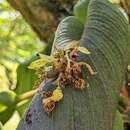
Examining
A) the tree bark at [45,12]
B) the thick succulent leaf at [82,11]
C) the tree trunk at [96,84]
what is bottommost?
the tree trunk at [96,84]

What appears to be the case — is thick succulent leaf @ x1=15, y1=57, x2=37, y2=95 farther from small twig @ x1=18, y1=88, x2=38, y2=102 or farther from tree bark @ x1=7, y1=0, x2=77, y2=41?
tree bark @ x1=7, y1=0, x2=77, y2=41

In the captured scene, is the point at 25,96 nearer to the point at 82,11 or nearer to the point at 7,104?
the point at 7,104

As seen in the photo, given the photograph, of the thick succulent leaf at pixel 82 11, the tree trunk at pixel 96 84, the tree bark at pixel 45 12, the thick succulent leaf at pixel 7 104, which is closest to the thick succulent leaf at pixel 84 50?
the tree trunk at pixel 96 84

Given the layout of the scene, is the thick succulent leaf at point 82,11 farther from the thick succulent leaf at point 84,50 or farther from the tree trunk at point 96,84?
the thick succulent leaf at point 84,50

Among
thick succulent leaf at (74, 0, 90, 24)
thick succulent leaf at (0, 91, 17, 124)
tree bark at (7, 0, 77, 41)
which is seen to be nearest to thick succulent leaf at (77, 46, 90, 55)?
thick succulent leaf at (74, 0, 90, 24)

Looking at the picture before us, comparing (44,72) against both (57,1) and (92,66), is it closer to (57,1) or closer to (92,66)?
(92,66)

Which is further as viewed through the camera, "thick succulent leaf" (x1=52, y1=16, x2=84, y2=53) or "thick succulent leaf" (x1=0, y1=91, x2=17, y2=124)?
"thick succulent leaf" (x1=0, y1=91, x2=17, y2=124)

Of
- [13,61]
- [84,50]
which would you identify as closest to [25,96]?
[84,50]
